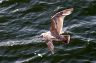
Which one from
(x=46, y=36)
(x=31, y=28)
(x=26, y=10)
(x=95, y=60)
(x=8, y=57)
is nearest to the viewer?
(x=46, y=36)

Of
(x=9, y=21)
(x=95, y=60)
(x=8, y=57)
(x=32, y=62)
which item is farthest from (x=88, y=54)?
(x=9, y=21)

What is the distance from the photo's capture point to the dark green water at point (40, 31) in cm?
1831

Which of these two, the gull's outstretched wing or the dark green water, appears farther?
the dark green water

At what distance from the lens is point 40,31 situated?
20.2m

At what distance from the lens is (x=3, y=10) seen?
2211 cm

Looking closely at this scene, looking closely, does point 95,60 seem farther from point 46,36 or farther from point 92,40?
point 46,36

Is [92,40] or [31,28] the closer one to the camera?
[92,40]

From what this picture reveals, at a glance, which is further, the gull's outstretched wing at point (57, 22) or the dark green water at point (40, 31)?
the dark green water at point (40, 31)

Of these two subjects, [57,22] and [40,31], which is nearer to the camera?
[57,22]

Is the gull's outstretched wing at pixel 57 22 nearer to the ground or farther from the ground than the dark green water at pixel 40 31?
farther from the ground

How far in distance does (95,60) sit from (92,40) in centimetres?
157

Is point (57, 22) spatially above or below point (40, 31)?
above

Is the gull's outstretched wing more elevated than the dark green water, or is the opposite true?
the gull's outstretched wing

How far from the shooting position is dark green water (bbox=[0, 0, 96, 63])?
18.3m
